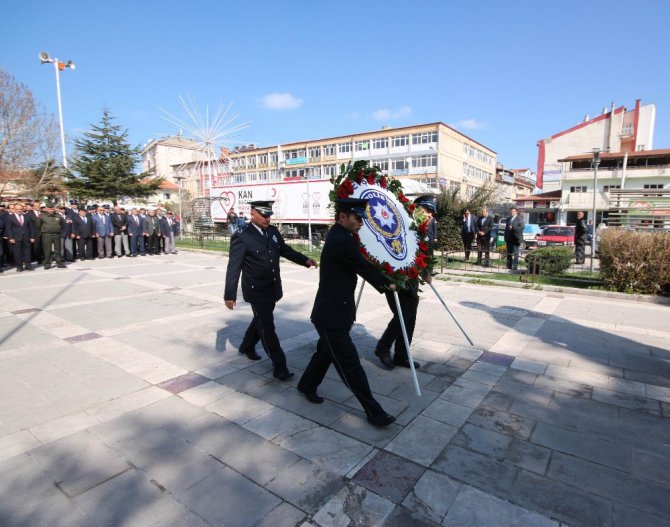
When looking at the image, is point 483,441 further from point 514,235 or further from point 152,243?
point 152,243

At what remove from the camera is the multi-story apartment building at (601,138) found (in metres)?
46.2

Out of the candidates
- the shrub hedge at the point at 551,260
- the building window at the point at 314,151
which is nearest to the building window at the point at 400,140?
the building window at the point at 314,151

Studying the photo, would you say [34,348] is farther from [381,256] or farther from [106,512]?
[381,256]

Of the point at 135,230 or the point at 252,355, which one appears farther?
the point at 135,230

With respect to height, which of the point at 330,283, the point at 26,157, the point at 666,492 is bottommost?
the point at 666,492

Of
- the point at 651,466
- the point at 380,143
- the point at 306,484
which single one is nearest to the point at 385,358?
the point at 306,484

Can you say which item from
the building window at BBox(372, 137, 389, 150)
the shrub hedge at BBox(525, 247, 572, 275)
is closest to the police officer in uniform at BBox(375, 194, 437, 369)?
the shrub hedge at BBox(525, 247, 572, 275)

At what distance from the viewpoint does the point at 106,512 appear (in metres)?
2.33

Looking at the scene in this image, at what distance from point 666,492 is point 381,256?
2605mm

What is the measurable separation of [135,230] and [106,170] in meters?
13.5

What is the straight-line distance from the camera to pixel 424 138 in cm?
5003

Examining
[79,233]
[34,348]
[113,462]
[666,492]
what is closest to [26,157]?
[79,233]

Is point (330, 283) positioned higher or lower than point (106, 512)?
higher

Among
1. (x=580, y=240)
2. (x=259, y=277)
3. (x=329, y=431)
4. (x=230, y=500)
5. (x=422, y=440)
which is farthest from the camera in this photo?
(x=580, y=240)
